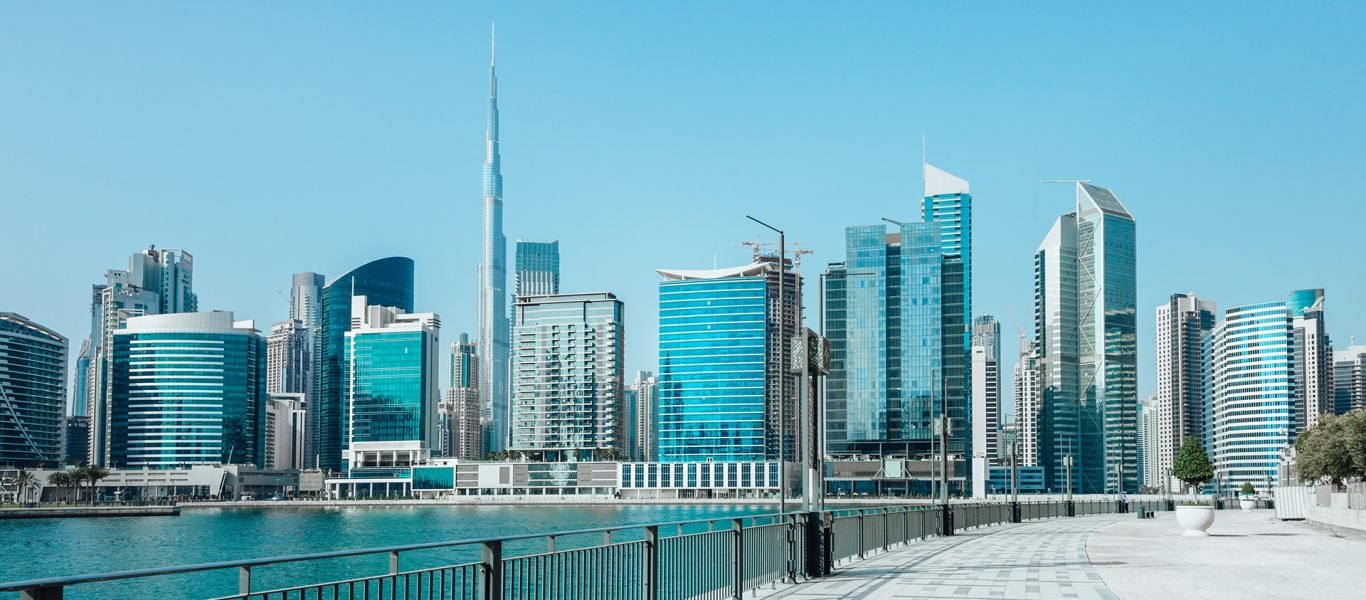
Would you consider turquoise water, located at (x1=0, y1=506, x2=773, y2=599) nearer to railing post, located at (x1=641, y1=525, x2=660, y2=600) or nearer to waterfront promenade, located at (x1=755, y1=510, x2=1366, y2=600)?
waterfront promenade, located at (x1=755, y1=510, x2=1366, y2=600)

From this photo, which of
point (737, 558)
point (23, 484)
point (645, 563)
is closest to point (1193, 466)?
point (737, 558)

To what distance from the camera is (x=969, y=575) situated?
72.0ft

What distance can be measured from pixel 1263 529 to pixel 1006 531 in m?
8.51

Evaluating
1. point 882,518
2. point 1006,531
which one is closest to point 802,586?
point 882,518

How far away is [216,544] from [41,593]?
102511mm

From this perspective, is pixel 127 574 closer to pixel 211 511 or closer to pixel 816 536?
pixel 816 536

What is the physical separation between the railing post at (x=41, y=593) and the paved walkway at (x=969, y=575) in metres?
12.3

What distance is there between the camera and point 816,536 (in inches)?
861

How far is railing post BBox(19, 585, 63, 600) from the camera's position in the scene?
23.1ft

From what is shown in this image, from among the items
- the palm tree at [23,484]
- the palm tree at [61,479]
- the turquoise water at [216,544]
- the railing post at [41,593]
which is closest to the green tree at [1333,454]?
the turquoise water at [216,544]

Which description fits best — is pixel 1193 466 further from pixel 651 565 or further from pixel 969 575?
pixel 651 565

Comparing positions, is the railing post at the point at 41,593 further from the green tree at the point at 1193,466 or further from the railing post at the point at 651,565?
the green tree at the point at 1193,466

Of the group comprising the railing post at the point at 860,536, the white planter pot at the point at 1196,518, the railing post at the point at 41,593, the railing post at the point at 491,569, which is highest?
the railing post at the point at 41,593

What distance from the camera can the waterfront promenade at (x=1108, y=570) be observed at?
1861cm
